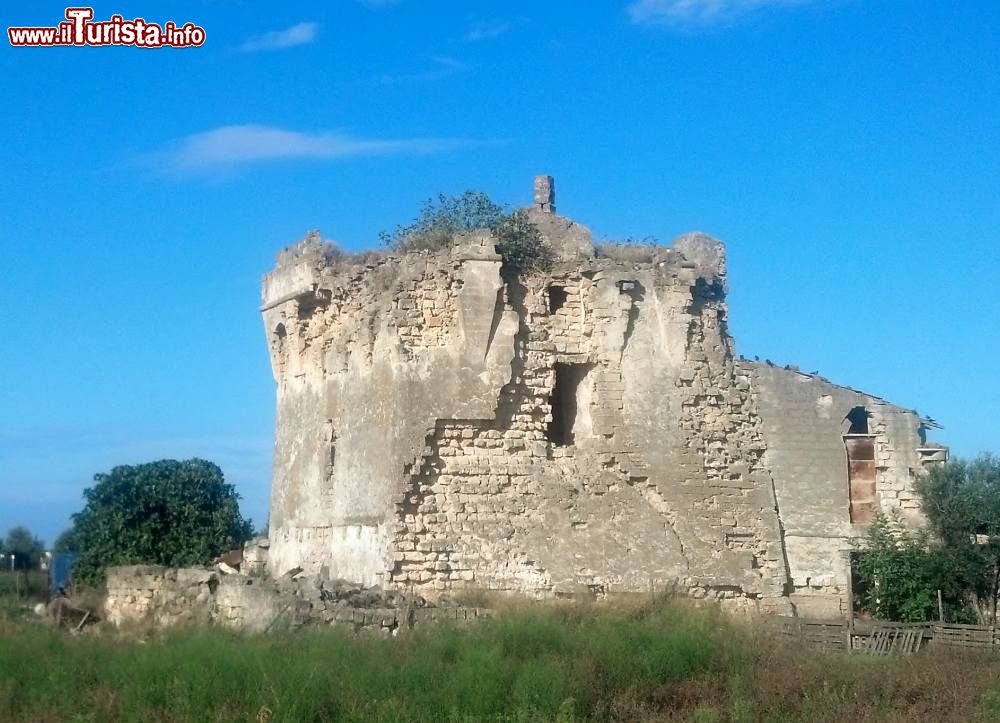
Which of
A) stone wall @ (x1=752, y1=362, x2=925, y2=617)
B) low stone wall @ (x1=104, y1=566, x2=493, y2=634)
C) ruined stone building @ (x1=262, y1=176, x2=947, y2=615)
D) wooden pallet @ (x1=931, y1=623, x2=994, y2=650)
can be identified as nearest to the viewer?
low stone wall @ (x1=104, y1=566, x2=493, y2=634)

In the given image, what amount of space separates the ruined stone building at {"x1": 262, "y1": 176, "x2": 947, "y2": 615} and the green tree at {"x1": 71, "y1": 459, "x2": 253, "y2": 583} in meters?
5.27

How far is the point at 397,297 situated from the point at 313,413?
270cm

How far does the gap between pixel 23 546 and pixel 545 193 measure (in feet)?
102

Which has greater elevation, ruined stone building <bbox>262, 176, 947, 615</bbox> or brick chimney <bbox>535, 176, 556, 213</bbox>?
brick chimney <bbox>535, 176, 556, 213</bbox>

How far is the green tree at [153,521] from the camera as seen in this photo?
848 inches

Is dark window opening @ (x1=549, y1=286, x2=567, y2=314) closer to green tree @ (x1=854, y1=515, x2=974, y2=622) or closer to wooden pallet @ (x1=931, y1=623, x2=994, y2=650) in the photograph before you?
green tree @ (x1=854, y1=515, x2=974, y2=622)

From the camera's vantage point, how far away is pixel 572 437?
15656 millimetres

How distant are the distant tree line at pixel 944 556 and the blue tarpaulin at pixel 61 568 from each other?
1348cm

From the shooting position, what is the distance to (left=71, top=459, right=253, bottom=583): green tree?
21531 millimetres

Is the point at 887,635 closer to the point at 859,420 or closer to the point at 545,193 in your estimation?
the point at 859,420

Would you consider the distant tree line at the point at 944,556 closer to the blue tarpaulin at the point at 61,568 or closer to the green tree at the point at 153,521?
the green tree at the point at 153,521

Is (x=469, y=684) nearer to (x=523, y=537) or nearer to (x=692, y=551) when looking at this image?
(x=523, y=537)

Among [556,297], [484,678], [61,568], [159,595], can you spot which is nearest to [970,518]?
[556,297]

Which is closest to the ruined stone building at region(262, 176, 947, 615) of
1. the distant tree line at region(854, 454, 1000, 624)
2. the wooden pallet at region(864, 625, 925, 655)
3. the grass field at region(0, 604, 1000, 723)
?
the distant tree line at region(854, 454, 1000, 624)
